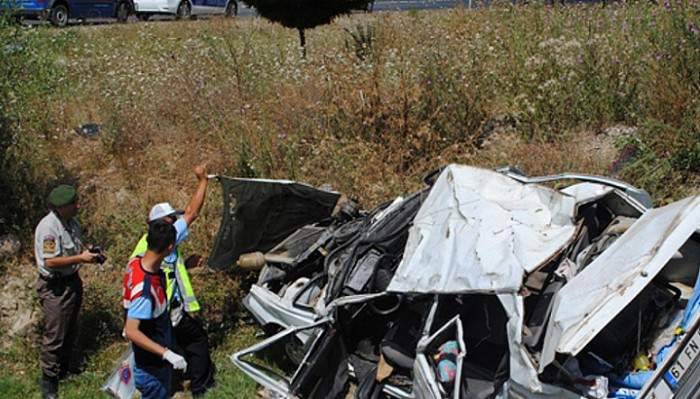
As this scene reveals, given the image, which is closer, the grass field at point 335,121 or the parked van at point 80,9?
the grass field at point 335,121

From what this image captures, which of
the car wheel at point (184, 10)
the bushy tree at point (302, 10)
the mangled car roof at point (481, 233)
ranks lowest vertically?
the car wheel at point (184, 10)

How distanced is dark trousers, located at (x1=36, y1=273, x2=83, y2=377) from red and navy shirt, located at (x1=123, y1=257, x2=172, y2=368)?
1.53 meters

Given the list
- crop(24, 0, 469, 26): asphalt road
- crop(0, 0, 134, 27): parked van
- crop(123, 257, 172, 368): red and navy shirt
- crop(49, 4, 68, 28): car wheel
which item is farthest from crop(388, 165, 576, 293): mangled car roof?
crop(49, 4, 68, 28): car wheel

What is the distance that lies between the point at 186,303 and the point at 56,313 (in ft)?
4.08

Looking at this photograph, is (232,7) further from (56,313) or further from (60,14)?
(56,313)

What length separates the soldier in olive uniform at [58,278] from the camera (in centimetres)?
611

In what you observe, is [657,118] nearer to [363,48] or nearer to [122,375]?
[363,48]

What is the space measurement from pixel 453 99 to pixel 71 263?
4.68 m

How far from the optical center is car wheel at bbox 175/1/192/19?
24.5 metres

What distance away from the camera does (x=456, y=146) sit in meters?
8.21

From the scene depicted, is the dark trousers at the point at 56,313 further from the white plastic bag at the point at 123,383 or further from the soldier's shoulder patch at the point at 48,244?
the white plastic bag at the point at 123,383

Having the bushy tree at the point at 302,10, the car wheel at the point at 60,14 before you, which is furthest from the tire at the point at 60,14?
the bushy tree at the point at 302,10

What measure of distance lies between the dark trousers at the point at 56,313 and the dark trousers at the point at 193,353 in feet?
3.27

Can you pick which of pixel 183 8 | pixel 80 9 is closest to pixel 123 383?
pixel 80 9
